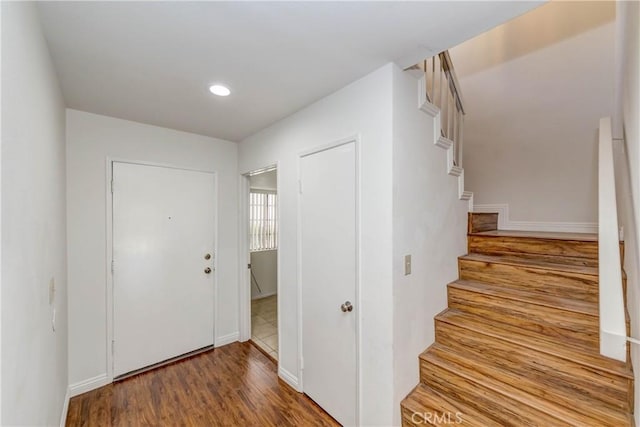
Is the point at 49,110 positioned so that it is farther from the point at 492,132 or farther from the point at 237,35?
the point at 492,132

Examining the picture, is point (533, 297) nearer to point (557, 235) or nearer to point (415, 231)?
point (415, 231)

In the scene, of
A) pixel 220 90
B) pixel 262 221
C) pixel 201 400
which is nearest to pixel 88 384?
pixel 201 400

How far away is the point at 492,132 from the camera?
3.14 m

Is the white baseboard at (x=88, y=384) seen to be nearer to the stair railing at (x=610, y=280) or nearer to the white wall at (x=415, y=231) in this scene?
the white wall at (x=415, y=231)

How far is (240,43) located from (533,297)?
2.48m

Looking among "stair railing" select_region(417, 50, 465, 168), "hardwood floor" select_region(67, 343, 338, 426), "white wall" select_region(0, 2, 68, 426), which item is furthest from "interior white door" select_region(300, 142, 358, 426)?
"white wall" select_region(0, 2, 68, 426)

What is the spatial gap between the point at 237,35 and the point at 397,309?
1.80 m

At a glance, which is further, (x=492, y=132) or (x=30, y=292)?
(x=492, y=132)

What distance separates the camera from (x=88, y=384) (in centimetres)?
235

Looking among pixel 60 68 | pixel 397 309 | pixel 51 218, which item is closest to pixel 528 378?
pixel 397 309

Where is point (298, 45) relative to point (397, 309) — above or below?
above

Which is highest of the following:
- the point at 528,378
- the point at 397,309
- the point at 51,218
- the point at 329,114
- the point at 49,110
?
the point at 329,114

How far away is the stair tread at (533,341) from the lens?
4.64 ft

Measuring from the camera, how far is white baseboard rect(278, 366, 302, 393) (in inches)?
91.0
